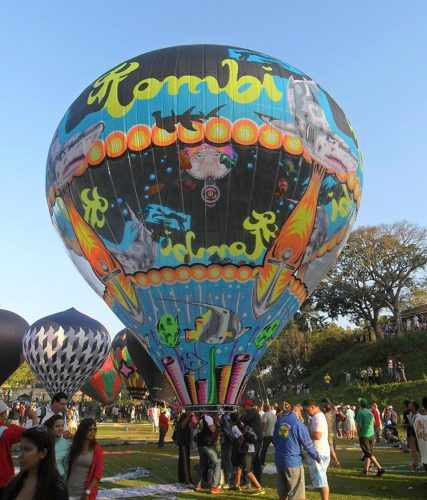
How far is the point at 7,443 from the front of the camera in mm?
6133

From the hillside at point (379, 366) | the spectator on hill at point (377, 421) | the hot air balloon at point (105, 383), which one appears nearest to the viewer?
the spectator on hill at point (377, 421)

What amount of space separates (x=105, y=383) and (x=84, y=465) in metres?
45.7

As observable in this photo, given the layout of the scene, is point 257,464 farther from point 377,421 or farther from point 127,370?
point 127,370

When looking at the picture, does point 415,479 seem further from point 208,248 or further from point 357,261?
point 357,261

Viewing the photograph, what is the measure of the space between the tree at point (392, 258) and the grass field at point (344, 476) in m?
35.0

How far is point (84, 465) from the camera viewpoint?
568 cm

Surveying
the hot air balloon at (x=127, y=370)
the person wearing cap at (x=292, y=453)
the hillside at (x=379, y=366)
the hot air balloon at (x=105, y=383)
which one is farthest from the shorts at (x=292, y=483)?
the hot air balloon at (x=105, y=383)

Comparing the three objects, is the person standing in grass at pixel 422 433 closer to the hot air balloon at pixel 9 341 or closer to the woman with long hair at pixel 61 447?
the woman with long hair at pixel 61 447

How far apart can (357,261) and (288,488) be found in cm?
4579

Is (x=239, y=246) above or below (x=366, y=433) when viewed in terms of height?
above

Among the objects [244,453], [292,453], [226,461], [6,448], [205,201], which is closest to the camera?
[6,448]

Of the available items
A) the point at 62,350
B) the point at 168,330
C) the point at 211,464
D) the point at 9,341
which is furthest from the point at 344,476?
the point at 9,341

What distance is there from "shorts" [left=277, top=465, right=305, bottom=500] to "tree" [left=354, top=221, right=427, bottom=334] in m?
45.3

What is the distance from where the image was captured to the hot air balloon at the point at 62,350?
113 ft
